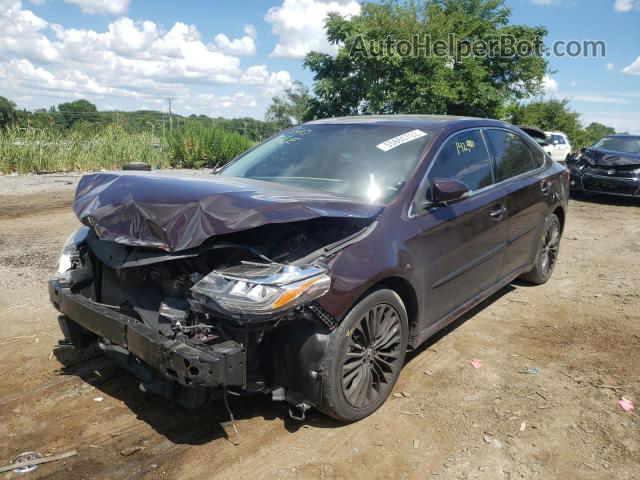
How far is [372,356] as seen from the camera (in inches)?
125

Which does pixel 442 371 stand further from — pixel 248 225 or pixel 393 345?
pixel 248 225

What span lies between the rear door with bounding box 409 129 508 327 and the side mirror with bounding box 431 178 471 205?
89mm

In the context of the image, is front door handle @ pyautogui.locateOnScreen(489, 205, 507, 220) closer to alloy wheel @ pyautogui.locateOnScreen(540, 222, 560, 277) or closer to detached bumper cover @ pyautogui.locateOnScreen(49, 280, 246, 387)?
alloy wheel @ pyautogui.locateOnScreen(540, 222, 560, 277)

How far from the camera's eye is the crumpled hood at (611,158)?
12.0 m

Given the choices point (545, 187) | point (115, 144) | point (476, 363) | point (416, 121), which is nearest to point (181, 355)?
point (476, 363)

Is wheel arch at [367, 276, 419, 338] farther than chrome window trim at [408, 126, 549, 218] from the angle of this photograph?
No

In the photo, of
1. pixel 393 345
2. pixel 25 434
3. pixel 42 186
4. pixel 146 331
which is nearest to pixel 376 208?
pixel 393 345

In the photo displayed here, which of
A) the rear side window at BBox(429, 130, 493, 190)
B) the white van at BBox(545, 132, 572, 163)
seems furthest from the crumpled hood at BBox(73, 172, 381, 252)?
the white van at BBox(545, 132, 572, 163)

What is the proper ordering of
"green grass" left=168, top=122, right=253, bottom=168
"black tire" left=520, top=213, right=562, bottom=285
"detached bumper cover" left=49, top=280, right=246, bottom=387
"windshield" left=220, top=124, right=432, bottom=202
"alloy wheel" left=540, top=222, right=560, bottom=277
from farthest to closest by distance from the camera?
"green grass" left=168, top=122, right=253, bottom=168 → "alloy wheel" left=540, top=222, right=560, bottom=277 → "black tire" left=520, top=213, right=562, bottom=285 → "windshield" left=220, top=124, right=432, bottom=202 → "detached bumper cover" left=49, top=280, right=246, bottom=387

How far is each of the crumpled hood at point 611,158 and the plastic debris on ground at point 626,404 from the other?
10.3 metres

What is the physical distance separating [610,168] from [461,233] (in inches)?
405

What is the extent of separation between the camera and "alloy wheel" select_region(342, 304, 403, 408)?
3027 mm

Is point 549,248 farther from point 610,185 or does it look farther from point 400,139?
point 610,185

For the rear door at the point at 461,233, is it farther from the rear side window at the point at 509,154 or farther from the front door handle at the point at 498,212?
the rear side window at the point at 509,154
